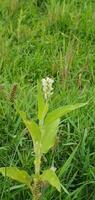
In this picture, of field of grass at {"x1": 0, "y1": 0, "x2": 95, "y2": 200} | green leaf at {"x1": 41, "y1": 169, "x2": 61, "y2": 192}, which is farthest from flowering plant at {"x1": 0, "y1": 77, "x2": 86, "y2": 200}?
field of grass at {"x1": 0, "y1": 0, "x2": 95, "y2": 200}

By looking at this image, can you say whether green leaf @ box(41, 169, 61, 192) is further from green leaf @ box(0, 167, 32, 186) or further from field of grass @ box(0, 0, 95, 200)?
field of grass @ box(0, 0, 95, 200)

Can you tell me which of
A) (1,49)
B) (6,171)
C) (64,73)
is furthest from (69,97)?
(6,171)

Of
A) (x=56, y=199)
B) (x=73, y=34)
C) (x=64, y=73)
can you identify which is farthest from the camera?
(x=73, y=34)

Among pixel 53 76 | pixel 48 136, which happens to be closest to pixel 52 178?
pixel 48 136

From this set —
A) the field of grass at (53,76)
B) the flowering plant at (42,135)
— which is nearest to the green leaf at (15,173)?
the flowering plant at (42,135)

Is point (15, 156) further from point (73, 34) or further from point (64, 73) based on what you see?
point (73, 34)

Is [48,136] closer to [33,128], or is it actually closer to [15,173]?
[33,128]
